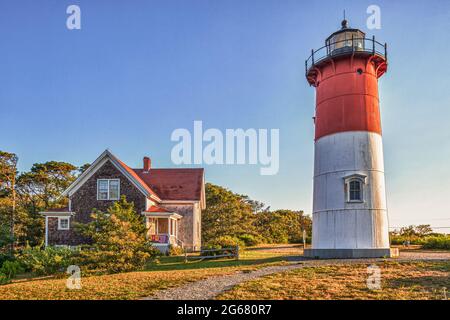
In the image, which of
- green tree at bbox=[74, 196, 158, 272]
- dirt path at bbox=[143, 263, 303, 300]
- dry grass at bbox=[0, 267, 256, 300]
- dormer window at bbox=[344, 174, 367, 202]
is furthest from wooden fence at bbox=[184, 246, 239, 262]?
dormer window at bbox=[344, 174, 367, 202]

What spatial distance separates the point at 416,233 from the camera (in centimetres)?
3053

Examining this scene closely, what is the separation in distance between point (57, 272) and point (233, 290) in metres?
9.81

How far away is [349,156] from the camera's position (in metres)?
16.8

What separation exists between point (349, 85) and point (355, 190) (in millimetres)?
4882

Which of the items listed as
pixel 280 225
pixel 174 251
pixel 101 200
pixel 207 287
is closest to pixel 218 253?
pixel 174 251

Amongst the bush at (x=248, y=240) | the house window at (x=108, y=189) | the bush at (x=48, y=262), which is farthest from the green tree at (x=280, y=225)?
the bush at (x=48, y=262)

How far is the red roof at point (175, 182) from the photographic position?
1064 inches

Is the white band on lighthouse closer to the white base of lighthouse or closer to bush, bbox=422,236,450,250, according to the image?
the white base of lighthouse

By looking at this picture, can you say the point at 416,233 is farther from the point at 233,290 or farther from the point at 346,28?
the point at 233,290

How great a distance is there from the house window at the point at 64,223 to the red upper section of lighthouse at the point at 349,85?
631 inches

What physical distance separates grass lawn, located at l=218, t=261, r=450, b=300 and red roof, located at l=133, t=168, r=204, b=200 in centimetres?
1542

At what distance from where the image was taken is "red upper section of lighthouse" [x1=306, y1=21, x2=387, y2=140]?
17.1 m
